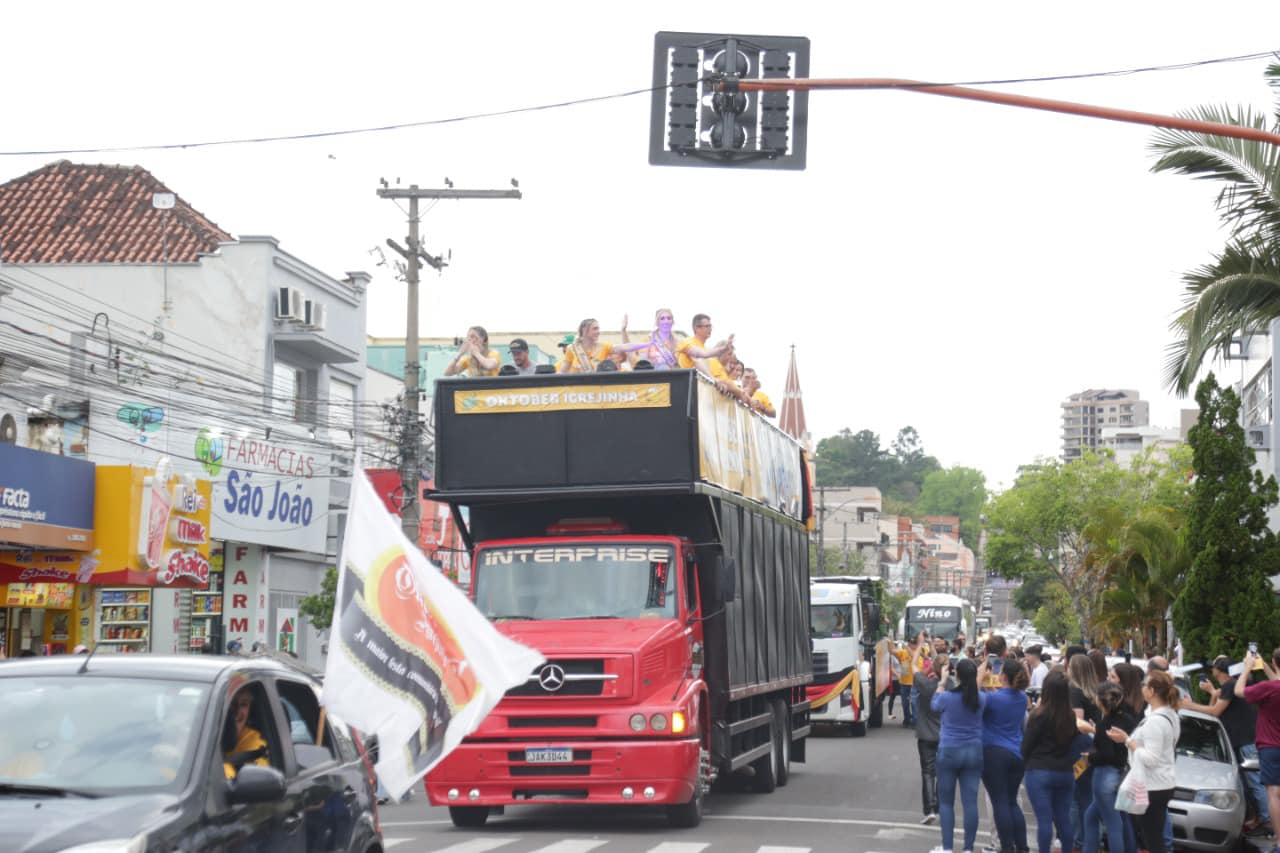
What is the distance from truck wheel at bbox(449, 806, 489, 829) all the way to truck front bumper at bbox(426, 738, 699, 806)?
0.67m

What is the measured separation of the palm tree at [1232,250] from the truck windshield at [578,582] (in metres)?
7.52

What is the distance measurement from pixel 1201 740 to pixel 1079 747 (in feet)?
12.0

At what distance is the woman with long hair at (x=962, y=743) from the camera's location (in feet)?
45.4

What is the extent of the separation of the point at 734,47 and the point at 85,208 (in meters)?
34.7

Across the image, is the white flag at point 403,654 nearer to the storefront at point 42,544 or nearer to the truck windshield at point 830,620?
the storefront at point 42,544

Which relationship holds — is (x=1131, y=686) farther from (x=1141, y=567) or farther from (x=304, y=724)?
(x=1141, y=567)

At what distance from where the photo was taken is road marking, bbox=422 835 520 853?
13.9 metres

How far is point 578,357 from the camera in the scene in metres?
18.4

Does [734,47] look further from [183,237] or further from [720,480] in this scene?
[183,237]

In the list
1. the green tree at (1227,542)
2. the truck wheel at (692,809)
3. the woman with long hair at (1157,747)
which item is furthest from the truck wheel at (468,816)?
the green tree at (1227,542)

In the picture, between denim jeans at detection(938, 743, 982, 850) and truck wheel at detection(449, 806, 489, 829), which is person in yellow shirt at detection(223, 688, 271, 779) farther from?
truck wheel at detection(449, 806, 489, 829)

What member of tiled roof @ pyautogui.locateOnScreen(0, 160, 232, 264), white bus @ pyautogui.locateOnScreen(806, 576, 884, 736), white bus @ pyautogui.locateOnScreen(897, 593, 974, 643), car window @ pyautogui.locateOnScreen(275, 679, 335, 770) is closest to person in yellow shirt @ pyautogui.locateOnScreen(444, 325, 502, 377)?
car window @ pyautogui.locateOnScreen(275, 679, 335, 770)

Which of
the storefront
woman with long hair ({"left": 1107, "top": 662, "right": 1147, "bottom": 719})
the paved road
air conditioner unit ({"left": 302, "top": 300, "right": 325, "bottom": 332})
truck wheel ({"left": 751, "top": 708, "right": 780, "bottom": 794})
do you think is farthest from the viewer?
air conditioner unit ({"left": 302, "top": 300, "right": 325, "bottom": 332})

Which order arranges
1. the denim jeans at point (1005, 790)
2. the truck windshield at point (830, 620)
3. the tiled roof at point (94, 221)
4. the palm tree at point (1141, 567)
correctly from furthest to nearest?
the tiled roof at point (94, 221), the palm tree at point (1141, 567), the truck windshield at point (830, 620), the denim jeans at point (1005, 790)
